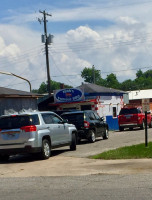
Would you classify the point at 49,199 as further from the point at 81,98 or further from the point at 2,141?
the point at 81,98

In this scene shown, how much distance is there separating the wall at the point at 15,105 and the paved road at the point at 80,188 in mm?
17699

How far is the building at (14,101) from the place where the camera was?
29422mm

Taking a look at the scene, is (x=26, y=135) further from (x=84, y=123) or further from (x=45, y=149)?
(x=84, y=123)

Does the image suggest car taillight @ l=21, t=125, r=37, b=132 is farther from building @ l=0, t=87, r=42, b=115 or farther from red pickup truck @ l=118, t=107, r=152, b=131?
red pickup truck @ l=118, t=107, r=152, b=131

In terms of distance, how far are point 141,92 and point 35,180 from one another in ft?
287

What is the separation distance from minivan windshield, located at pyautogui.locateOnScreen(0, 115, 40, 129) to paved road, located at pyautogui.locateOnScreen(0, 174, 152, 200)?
437cm

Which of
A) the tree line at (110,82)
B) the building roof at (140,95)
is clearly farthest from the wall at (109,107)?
the tree line at (110,82)

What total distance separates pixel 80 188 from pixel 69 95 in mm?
32337

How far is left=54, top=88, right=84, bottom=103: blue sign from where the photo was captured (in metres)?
41.7

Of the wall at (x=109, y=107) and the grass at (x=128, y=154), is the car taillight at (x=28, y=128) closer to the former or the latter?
the grass at (x=128, y=154)

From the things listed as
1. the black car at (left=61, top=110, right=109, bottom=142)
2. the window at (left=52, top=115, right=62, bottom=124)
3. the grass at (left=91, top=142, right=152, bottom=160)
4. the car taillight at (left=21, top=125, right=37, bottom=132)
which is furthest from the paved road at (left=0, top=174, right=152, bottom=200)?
the black car at (left=61, top=110, right=109, bottom=142)

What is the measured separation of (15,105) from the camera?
31.0 metres

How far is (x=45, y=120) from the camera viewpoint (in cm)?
Result: 1736

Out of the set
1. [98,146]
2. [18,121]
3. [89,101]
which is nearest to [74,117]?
[98,146]
